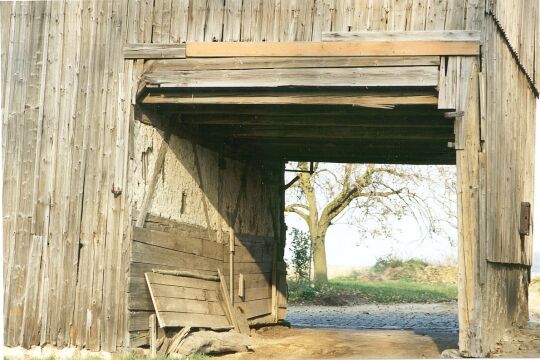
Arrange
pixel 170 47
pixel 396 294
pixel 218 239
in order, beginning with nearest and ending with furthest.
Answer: pixel 170 47 < pixel 218 239 < pixel 396 294

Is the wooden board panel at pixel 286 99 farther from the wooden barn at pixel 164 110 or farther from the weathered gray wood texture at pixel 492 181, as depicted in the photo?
the weathered gray wood texture at pixel 492 181

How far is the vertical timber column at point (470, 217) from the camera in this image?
10.6 metres

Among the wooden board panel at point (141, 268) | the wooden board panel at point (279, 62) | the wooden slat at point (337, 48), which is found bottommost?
the wooden board panel at point (141, 268)

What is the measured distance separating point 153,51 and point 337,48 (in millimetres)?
2500

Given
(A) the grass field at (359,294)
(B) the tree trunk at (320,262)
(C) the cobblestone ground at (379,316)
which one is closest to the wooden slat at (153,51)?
(C) the cobblestone ground at (379,316)

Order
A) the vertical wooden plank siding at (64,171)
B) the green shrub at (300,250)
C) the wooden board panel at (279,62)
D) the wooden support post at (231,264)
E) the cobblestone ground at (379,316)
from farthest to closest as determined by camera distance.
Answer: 1. the green shrub at (300,250)
2. the cobblestone ground at (379,316)
3. the wooden support post at (231,264)
4. the vertical wooden plank siding at (64,171)
5. the wooden board panel at (279,62)

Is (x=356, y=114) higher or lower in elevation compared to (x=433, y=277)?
higher

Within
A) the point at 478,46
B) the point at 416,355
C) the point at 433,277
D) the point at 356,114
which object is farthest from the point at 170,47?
the point at 433,277

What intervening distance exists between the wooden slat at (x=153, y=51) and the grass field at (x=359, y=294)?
16857 millimetres

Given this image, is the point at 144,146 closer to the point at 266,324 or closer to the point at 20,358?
the point at 20,358

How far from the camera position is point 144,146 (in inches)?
465

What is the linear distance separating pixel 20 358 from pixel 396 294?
2056 cm

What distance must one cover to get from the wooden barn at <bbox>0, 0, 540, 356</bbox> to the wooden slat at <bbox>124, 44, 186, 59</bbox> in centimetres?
2

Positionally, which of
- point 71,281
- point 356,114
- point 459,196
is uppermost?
point 356,114
